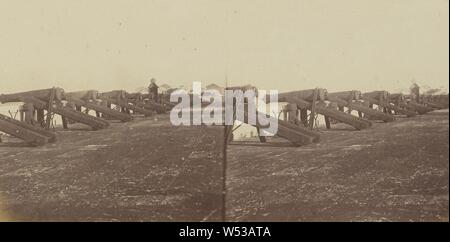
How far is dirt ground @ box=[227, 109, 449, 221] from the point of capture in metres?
3.84

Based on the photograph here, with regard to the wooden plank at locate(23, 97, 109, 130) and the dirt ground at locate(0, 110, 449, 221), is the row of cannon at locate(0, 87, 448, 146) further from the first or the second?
the dirt ground at locate(0, 110, 449, 221)

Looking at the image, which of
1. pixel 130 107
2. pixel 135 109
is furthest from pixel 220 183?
pixel 130 107

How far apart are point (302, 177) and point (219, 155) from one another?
5.45 feet

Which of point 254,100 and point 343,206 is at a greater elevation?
point 254,100

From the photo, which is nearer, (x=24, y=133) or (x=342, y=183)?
(x=342, y=183)

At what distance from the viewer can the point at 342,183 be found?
502 cm

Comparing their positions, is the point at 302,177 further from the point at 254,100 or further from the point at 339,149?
the point at 254,100

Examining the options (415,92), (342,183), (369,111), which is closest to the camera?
(342,183)

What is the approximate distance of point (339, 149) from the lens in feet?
26.2

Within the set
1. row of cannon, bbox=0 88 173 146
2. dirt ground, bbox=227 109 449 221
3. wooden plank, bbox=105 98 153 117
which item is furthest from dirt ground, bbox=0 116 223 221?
wooden plank, bbox=105 98 153 117

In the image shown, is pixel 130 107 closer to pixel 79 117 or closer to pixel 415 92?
pixel 79 117

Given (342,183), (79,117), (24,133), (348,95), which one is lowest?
(342,183)

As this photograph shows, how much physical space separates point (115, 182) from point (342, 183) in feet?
9.45
